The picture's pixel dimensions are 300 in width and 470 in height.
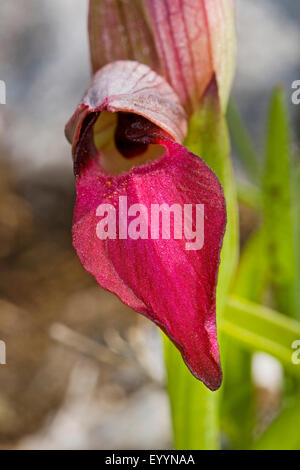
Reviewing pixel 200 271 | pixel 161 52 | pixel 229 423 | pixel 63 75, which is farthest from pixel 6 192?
pixel 200 271

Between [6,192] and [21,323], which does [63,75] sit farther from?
[21,323]

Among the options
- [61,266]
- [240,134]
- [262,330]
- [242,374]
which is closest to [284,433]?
[262,330]

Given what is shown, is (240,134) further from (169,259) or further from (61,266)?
(61,266)

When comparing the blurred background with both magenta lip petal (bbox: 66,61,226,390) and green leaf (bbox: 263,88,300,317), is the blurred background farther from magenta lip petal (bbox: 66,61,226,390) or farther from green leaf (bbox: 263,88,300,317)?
magenta lip petal (bbox: 66,61,226,390)

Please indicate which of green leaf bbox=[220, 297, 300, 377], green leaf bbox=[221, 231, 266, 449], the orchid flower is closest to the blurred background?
green leaf bbox=[221, 231, 266, 449]

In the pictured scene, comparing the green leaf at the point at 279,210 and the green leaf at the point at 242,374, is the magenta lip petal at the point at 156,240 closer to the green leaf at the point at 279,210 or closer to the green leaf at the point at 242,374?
the green leaf at the point at 279,210

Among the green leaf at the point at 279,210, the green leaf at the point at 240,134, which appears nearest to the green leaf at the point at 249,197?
the green leaf at the point at 240,134
